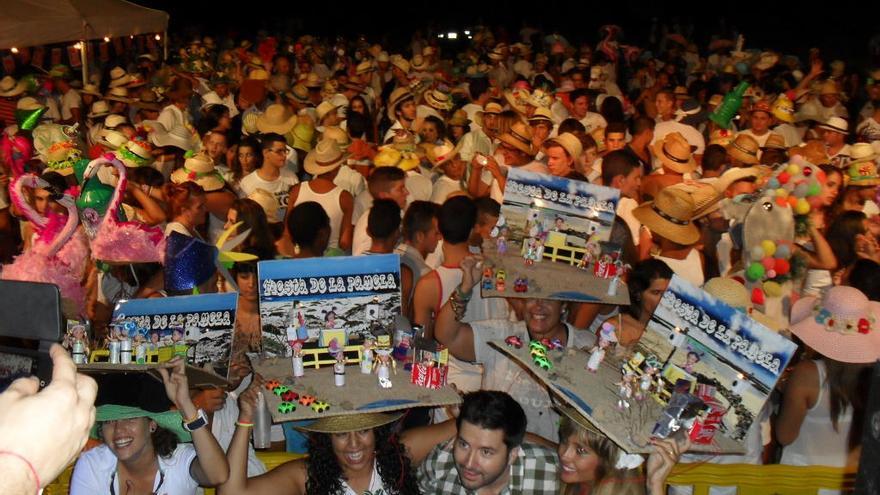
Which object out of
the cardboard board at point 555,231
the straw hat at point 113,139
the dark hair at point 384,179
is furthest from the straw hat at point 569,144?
the straw hat at point 113,139

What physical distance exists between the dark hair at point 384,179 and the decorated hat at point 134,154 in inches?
91.9

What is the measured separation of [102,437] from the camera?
3.71 metres

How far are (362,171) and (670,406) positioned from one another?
18.1ft

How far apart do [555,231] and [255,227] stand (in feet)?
6.77

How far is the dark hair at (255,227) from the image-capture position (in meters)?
5.56

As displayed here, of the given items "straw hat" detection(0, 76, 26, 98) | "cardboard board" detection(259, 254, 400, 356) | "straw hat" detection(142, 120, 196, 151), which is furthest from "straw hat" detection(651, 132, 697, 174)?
"straw hat" detection(0, 76, 26, 98)

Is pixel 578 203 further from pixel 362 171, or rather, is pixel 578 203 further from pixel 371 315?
pixel 362 171

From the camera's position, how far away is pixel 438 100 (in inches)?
468

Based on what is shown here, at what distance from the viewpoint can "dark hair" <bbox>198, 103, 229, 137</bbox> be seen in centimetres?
1070

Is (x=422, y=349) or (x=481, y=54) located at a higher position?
(x=481, y=54)

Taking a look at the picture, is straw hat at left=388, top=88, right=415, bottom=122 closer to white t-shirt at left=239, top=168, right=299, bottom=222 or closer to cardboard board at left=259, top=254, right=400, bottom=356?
white t-shirt at left=239, top=168, right=299, bottom=222

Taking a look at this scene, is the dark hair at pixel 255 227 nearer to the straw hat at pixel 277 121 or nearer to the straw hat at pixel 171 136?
the straw hat at pixel 171 136

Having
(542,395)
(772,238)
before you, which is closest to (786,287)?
(772,238)

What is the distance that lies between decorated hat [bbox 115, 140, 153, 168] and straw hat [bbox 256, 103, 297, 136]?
2.19 meters
